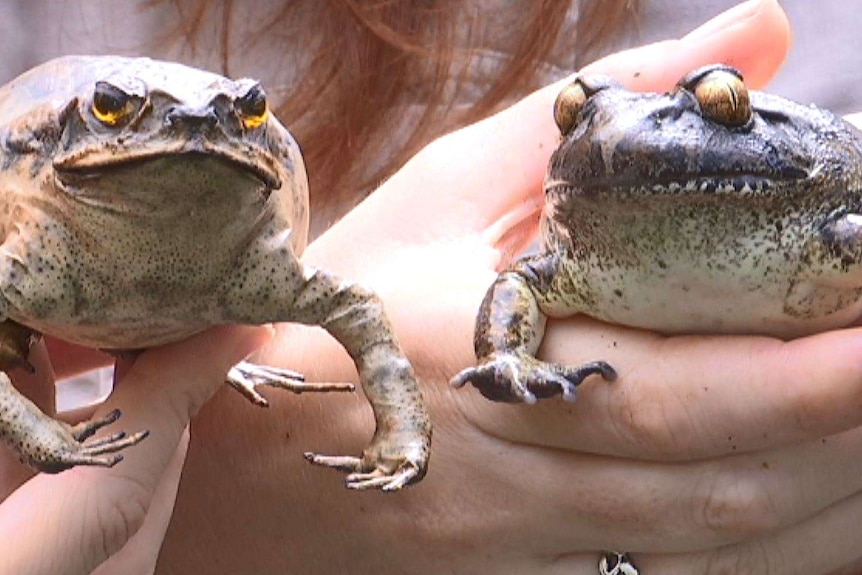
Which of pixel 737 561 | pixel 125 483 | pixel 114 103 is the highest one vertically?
pixel 114 103

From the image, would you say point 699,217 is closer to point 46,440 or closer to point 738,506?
point 738,506

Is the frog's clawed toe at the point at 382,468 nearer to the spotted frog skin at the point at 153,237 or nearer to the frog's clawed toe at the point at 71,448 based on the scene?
the spotted frog skin at the point at 153,237

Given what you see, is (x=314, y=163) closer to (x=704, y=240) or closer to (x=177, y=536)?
(x=177, y=536)

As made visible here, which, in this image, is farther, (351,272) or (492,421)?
(351,272)

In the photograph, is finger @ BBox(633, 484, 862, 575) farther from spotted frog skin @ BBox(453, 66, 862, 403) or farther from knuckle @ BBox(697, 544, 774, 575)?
spotted frog skin @ BBox(453, 66, 862, 403)

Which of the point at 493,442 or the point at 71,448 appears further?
the point at 493,442

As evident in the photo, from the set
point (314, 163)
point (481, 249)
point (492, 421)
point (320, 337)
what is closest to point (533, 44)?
point (314, 163)

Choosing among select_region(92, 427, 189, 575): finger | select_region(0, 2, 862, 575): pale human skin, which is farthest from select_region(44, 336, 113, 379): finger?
select_region(92, 427, 189, 575): finger

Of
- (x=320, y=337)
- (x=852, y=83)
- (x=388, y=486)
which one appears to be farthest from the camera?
(x=852, y=83)

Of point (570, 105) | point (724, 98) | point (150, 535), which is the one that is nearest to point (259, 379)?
point (150, 535)
